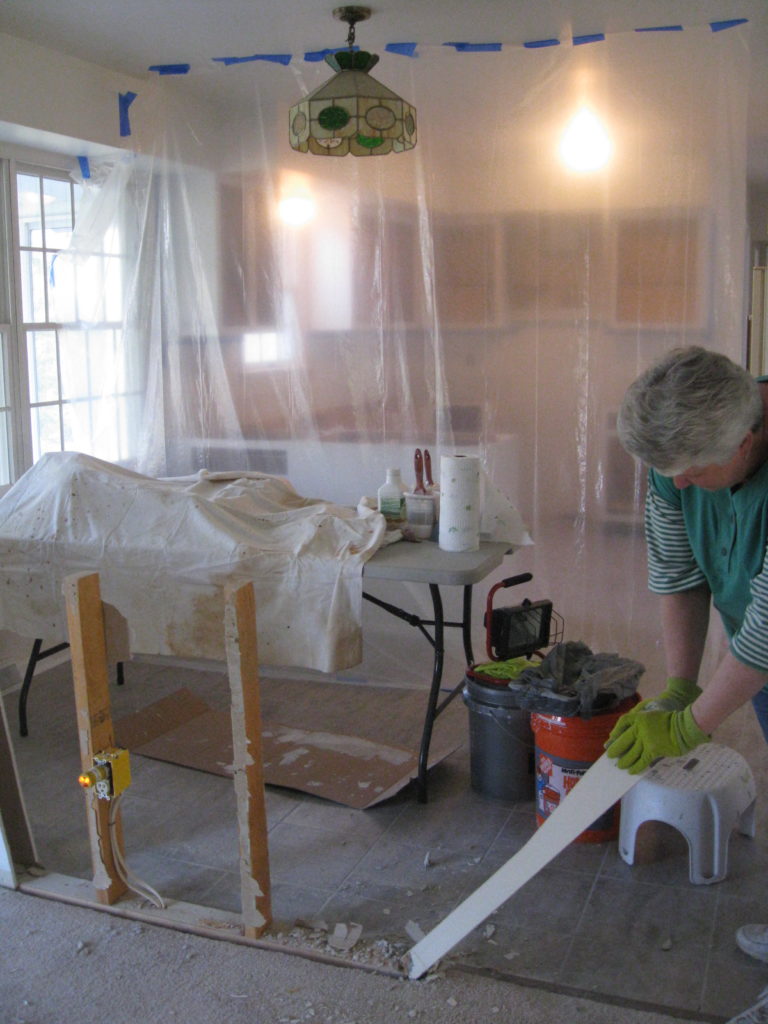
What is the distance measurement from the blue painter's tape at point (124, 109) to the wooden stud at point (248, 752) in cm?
278

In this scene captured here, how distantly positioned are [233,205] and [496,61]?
1197mm

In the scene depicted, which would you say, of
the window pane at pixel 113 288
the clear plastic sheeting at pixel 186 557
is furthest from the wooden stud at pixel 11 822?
the window pane at pixel 113 288

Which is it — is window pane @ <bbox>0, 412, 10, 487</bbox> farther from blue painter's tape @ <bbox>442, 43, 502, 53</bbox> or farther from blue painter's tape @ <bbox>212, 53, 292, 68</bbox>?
blue painter's tape @ <bbox>442, 43, 502, 53</bbox>

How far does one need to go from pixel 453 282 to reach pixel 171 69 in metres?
1.46

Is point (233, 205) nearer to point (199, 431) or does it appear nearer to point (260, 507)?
point (199, 431)

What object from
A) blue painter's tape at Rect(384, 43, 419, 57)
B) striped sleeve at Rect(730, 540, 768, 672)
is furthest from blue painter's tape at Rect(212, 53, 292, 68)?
striped sleeve at Rect(730, 540, 768, 672)

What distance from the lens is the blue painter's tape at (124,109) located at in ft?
13.6

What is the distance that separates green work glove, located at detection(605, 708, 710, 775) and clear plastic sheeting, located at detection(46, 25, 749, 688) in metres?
1.94

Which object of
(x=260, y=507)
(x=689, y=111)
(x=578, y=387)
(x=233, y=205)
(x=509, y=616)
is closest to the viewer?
(x=509, y=616)

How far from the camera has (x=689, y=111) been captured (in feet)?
11.5

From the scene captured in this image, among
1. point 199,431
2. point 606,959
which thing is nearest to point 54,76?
point 199,431

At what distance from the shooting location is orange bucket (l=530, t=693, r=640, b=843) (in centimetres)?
260

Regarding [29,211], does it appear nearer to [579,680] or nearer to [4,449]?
[4,449]

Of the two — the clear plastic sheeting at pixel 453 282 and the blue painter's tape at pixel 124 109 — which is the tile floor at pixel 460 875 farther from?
the blue painter's tape at pixel 124 109
